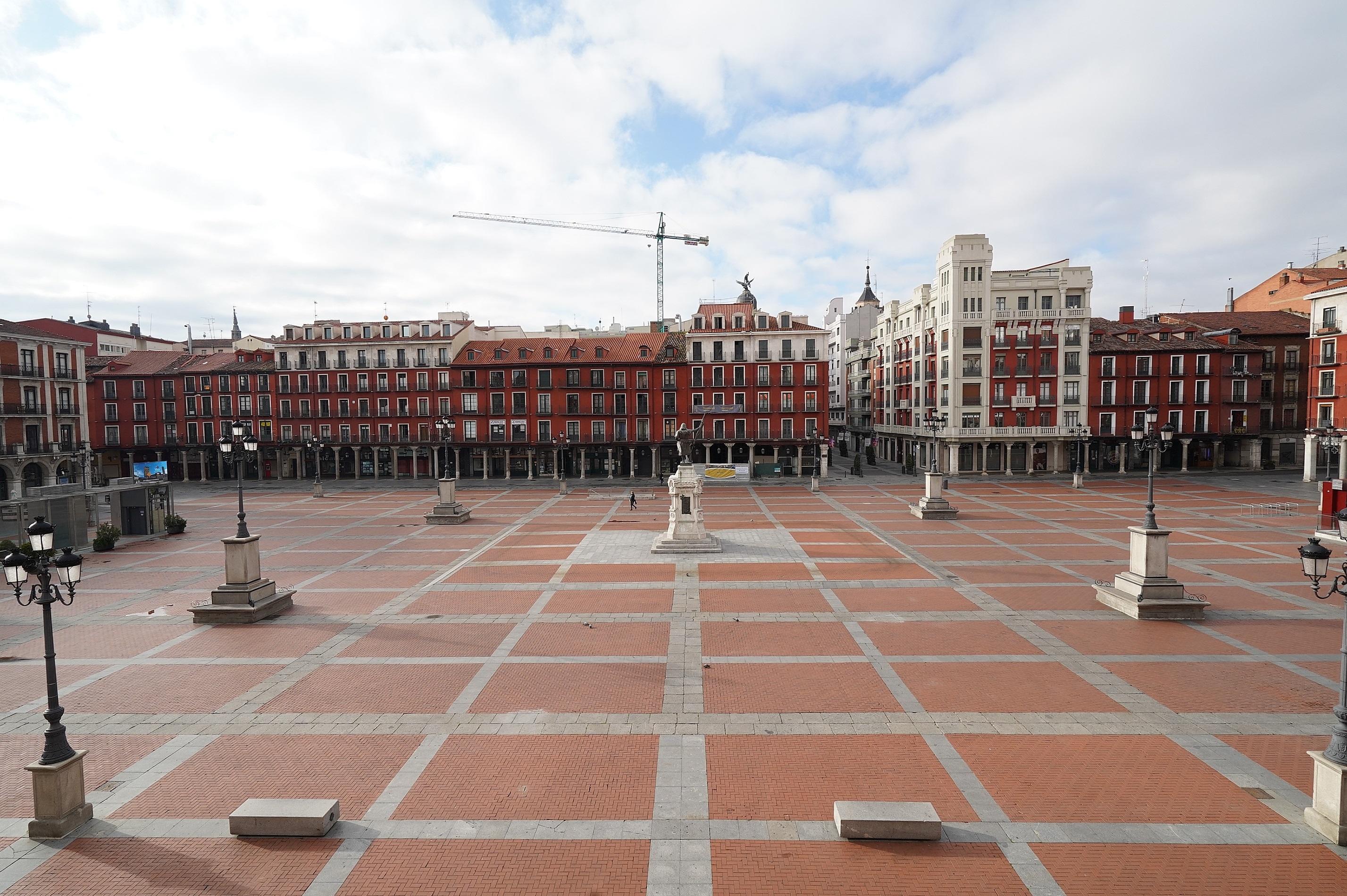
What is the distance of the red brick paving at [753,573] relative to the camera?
21.0 metres

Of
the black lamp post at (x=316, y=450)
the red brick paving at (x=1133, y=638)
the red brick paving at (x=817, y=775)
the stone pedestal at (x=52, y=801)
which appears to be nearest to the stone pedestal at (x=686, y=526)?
the red brick paving at (x=1133, y=638)

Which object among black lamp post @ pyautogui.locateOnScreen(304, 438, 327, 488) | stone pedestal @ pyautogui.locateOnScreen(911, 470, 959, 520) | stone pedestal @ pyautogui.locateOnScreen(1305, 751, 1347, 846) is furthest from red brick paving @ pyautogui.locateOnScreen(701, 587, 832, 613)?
black lamp post @ pyautogui.locateOnScreen(304, 438, 327, 488)

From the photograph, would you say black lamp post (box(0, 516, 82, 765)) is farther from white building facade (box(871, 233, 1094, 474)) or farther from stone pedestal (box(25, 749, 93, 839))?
white building facade (box(871, 233, 1094, 474))

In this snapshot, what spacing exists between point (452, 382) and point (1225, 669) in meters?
54.5

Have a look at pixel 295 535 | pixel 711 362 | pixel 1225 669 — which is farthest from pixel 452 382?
pixel 1225 669

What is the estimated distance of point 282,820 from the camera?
8.34 m

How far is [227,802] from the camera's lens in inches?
364

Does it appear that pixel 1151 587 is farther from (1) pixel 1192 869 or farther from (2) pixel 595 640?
(2) pixel 595 640

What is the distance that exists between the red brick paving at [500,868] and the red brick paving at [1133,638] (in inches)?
452

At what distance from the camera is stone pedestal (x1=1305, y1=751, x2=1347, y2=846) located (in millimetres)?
8023

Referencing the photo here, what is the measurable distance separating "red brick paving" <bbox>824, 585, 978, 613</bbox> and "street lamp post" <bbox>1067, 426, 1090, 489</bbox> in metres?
39.6

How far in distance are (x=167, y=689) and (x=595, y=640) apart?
843 cm

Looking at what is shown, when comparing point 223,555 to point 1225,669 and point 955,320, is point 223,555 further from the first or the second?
point 955,320

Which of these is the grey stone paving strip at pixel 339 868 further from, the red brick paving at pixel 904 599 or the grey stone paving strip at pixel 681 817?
the red brick paving at pixel 904 599
